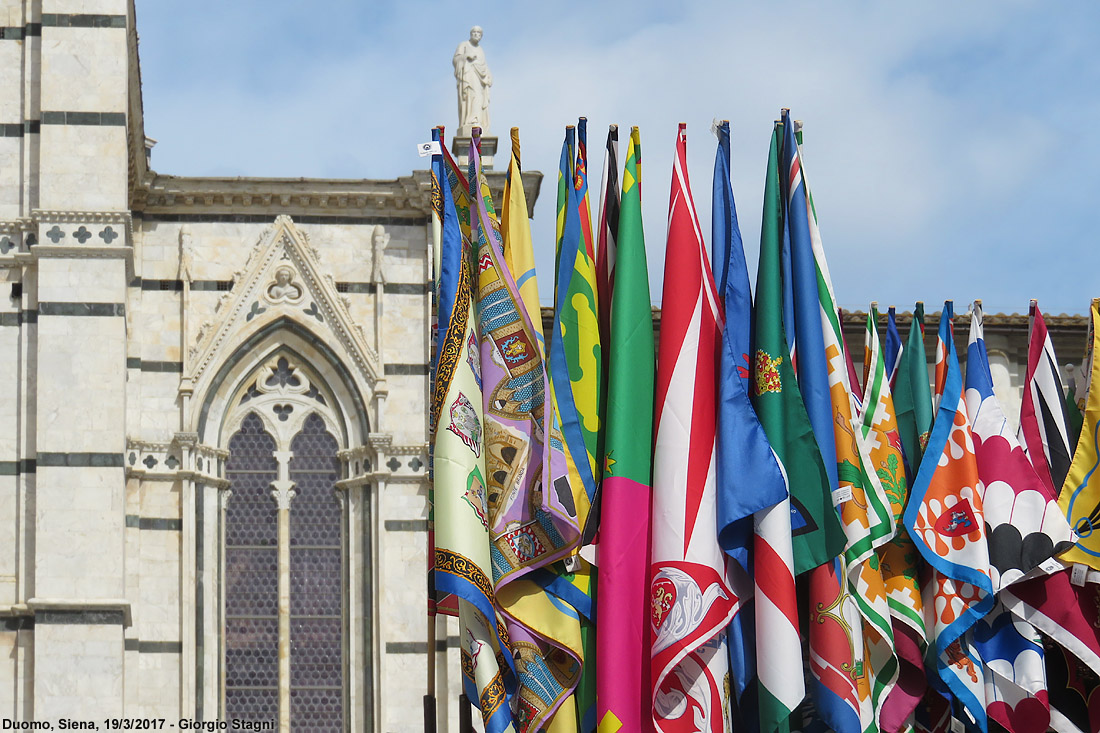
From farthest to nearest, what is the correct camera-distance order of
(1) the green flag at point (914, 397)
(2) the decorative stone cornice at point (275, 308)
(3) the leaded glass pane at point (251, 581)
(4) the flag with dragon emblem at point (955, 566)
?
(2) the decorative stone cornice at point (275, 308)
(3) the leaded glass pane at point (251, 581)
(1) the green flag at point (914, 397)
(4) the flag with dragon emblem at point (955, 566)

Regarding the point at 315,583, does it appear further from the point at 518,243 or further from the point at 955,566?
the point at 955,566

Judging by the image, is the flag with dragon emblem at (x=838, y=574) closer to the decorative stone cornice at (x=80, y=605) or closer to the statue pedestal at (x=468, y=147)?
the decorative stone cornice at (x=80, y=605)

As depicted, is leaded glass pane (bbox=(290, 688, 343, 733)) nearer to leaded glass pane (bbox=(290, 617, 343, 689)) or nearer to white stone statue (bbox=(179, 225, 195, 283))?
leaded glass pane (bbox=(290, 617, 343, 689))

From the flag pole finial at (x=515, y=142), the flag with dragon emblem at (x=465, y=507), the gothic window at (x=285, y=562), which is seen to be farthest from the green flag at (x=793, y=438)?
the gothic window at (x=285, y=562)

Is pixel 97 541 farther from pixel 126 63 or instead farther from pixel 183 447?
pixel 126 63

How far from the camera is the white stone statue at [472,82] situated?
19344mm

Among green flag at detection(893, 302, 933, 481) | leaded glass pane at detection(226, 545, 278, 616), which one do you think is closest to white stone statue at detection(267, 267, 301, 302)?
leaded glass pane at detection(226, 545, 278, 616)

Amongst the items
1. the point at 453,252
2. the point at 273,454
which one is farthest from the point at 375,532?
the point at 453,252

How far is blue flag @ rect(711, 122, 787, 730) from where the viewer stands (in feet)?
25.5

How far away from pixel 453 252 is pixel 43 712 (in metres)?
9.78

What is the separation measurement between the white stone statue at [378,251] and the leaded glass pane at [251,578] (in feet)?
7.32

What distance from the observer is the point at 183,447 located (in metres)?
18.3

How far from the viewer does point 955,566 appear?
A: 853 centimetres

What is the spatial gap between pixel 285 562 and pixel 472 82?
20.4 feet
